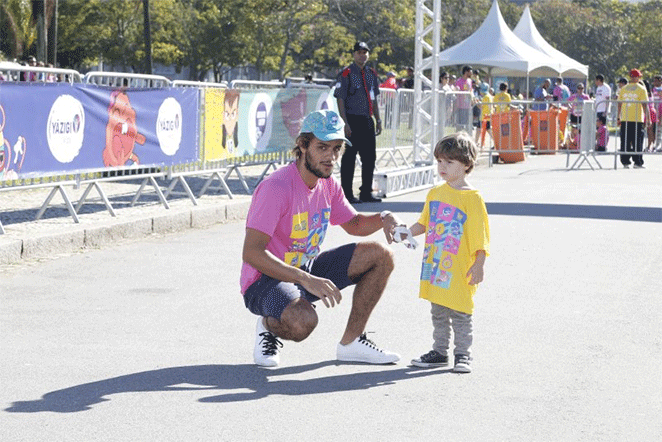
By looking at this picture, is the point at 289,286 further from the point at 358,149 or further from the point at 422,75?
the point at 422,75

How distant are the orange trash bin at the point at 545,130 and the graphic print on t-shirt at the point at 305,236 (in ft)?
65.6

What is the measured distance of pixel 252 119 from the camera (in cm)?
1605

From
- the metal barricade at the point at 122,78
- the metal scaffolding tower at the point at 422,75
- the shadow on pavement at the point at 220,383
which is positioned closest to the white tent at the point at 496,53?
the metal scaffolding tower at the point at 422,75

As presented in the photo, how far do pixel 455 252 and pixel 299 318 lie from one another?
0.89 m

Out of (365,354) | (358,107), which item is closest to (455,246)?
(365,354)

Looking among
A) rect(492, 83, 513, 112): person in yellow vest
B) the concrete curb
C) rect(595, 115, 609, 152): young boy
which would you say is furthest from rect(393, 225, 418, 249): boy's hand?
rect(595, 115, 609, 152): young boy

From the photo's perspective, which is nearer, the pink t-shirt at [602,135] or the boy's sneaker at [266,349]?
the boy's sneaker at [266,349]

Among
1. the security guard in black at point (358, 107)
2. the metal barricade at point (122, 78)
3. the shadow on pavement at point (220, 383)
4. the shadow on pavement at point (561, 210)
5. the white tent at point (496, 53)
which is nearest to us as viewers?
the shadow on pavement at point (220, 383)

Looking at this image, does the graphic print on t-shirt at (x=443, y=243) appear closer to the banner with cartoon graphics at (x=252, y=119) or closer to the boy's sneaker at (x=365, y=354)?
the boy's sneaker at (x=365, y=354)

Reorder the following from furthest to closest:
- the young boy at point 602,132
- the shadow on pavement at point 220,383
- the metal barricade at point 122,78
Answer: the young boy at point 602,132, the metal barricade at point 122,78, the shadow on pavement at point 220,383

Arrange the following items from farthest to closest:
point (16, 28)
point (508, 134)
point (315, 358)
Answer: point (16, 28) < point (508, 134) < point (315, 358)

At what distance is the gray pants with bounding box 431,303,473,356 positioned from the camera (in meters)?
6.56

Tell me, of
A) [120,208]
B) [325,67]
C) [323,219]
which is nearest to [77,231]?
[120,208]

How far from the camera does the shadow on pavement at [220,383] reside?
5.75 meters
